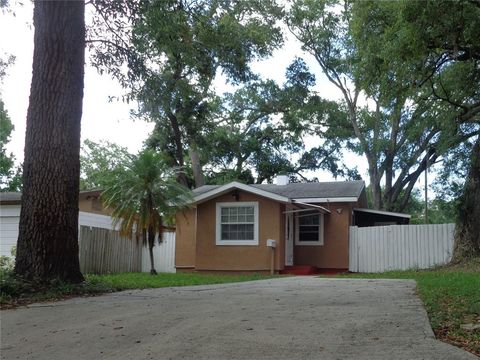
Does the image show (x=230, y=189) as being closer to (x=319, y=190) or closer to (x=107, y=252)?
(x=319, y=190)

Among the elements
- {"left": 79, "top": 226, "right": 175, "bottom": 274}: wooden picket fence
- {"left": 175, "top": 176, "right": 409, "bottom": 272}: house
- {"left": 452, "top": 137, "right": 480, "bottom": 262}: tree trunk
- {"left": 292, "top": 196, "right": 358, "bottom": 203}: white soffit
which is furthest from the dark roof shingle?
{"left": 452, "top": 137, "right": 480, "bottom": 262}: tree trunk

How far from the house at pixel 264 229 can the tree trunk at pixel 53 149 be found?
9.36m

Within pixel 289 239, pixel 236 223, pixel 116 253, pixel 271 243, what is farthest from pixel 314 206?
pixel 116 253

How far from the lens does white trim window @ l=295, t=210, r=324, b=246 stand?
70.1ft

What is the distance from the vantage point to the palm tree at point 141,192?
56.6 ft

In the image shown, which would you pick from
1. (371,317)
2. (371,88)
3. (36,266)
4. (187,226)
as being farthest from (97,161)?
(371,317)

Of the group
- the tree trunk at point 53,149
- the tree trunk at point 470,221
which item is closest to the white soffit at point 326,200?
the tree trunk at point 470,221

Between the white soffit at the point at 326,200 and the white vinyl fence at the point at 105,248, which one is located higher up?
the white soffit at the point at 326,200

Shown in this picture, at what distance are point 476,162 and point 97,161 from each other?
3606 cm

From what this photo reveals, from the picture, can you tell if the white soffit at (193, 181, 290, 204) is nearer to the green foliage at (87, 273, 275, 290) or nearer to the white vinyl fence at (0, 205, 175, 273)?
the white vinyl fence at (0, 205, 175, 273)

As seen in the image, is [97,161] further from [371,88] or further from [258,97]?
[371,88]

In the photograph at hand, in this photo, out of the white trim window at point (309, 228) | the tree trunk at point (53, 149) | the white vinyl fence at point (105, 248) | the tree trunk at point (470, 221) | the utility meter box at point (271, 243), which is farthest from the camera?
the white trim window at point (309, 228)

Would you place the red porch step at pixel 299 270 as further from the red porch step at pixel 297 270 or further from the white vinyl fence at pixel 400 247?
the white vinyl fence at pixel 400 247

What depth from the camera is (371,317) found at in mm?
6168
